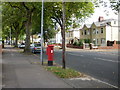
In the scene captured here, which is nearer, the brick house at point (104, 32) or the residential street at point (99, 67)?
the residential street at point (99, 67)

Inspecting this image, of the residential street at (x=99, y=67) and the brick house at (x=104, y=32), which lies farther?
the brick house at (x=104, y=32)

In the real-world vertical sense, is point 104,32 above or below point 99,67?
above

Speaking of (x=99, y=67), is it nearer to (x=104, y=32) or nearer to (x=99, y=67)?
(x=99, y=67)

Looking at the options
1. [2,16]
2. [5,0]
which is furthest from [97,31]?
[5,0]

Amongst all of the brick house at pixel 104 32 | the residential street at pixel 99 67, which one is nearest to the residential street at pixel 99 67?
the residential street at pixel 99 67

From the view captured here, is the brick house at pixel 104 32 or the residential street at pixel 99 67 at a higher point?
the brick house at pixel 104 32

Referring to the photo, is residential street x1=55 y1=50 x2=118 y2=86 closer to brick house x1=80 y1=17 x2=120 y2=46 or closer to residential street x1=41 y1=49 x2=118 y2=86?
residential street x1=41 y1=49 x2=118 y2=86

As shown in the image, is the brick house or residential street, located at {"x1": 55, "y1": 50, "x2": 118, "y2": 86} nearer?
residential street, located at {"x1": 55, "y1": 50, "x2": 118, "y2": 86}

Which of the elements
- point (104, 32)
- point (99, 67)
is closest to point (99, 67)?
point (99, 67)

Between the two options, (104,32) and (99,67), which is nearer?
(99,67)

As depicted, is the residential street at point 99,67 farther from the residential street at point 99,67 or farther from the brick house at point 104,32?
the brick house at point 104,32

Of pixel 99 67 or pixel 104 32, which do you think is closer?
pixel 99 67

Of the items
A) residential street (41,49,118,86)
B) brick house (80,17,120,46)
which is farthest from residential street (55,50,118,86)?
brick house (80,17,120,46)

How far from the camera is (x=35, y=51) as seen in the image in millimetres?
28750
